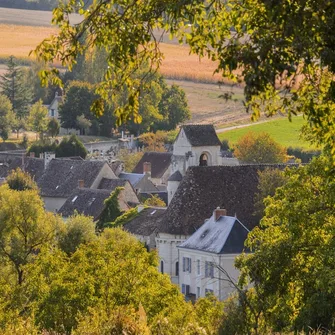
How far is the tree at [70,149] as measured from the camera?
101812mm

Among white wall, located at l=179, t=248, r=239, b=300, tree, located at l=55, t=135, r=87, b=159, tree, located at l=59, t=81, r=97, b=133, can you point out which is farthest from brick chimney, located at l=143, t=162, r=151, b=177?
white wall, located at l=179, t=248, r=239, b=300

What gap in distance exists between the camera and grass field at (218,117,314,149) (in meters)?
119

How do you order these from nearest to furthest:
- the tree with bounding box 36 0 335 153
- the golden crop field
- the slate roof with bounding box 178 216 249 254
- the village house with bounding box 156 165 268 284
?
the tree with bounding box 36 0 335 153, the slate roof with bounding box 178 216 249 254, the village house with bounding box 156 165 268 284, the golden crop field

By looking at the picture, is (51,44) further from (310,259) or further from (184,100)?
(184,100)

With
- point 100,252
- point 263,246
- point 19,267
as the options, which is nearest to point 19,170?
point 19,267

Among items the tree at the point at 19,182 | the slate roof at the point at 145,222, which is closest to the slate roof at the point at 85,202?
the tree at the point at 19,182

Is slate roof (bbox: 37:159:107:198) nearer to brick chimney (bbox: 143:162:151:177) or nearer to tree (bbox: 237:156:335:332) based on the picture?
brick chimney (bbox: 143:162:151:177)

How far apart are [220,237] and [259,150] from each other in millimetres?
48055

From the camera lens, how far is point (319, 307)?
2556cm

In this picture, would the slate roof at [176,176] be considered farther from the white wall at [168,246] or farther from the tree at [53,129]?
the tree at [53,129]

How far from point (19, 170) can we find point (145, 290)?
5335 centimetres

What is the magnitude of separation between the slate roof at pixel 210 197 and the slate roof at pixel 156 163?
30.9 metres

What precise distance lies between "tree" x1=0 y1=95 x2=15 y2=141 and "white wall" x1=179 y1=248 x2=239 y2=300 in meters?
61.9

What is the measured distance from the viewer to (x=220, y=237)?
57.9 meters
